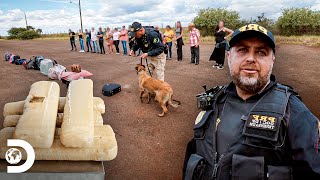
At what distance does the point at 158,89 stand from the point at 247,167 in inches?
213

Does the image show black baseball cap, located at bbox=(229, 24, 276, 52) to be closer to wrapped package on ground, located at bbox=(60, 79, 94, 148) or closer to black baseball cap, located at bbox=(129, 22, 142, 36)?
wrapped package on ground, located at bbox=(60, 79, 94, 148)

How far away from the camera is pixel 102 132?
2332 millimetres

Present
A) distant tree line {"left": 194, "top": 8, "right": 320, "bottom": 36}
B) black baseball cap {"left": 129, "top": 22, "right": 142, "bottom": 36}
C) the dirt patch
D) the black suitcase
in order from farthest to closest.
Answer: distant tree line {"left": 194, "top": 8, "right": 320, "bottom": 36} < the black suitcase < black baseball cap {"left": 129, "top": 22, "right": 142, "bottom": 36} < the dirt patch

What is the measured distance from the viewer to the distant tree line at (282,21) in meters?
31.0

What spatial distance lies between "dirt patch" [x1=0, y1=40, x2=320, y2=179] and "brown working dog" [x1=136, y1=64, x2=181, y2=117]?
0.30m

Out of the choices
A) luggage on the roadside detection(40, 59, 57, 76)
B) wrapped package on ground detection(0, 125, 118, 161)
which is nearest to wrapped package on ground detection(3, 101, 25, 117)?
wrapped package on ground detection(0, 125, 118, 161)

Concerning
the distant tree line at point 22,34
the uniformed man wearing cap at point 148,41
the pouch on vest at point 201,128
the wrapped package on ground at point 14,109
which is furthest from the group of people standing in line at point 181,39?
the distant tree line at point 22,34

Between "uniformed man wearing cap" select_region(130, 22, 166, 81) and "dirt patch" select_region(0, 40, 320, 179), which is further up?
"uniformed man wearing cap" select_region(130, 22, 166, 81)

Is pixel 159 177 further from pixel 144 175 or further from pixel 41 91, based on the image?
pixel 41 91

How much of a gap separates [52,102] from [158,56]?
575 centimetres

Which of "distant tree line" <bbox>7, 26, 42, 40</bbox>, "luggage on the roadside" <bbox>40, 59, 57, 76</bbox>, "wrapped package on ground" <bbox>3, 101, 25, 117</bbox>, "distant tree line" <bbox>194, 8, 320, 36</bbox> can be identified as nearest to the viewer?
"wrapped package on ground" <bbox>3, 101, 25, 117</bbox>

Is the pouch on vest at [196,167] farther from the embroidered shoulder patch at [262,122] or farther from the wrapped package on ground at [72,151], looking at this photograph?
the wrapped package on ground at [72,151]

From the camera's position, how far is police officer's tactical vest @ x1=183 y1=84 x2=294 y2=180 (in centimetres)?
174

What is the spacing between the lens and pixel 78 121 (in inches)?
83.7
